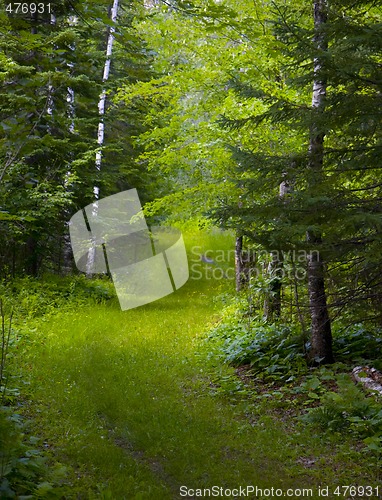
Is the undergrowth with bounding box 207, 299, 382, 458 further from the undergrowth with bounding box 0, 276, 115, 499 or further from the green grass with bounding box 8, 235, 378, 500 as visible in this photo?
the undergrowth with bounding box 0, 276, 115, 499

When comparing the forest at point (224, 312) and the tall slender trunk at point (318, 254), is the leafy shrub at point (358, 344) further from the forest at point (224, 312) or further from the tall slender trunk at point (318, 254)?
the tall slender trunk at point (318, 254)

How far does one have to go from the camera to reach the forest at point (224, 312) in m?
5.20

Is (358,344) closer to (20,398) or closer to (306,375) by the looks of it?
(306,375)

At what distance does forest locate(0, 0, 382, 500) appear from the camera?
5.20m

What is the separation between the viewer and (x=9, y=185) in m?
12.9

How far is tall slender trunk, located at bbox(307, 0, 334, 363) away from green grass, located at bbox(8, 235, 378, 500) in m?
1.66

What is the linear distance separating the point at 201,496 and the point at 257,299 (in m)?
8.55

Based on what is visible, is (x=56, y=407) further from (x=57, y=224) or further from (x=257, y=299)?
(x=57, y=224)

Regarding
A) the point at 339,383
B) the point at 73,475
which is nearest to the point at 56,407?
the point at 73,475

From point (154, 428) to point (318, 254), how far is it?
3633 mm

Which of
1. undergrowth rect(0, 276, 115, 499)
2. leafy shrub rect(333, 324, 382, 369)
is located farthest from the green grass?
leafy shrub rect(333, 324, 382, 369)

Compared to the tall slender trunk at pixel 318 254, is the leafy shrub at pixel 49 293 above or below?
below

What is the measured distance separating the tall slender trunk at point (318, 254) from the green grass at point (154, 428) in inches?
65.4

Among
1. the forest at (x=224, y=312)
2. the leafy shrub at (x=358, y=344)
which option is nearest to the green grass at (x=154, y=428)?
the forest at (x=224, y=312)
